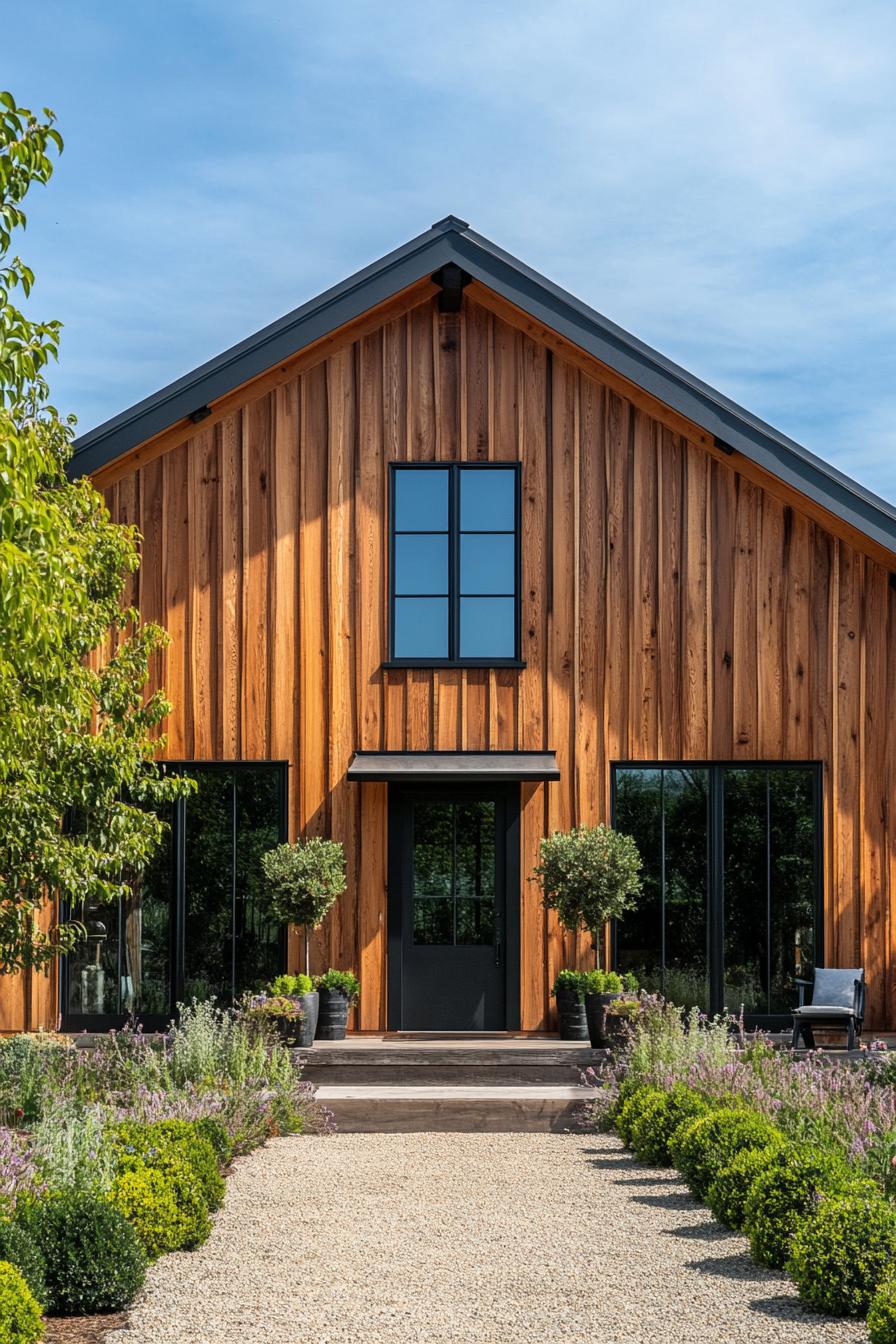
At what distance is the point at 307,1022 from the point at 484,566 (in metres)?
4.32

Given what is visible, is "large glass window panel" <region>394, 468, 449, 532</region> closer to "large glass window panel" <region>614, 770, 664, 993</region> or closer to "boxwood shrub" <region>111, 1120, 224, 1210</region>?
"large glass window panel" <region>614, 770, 664, 993</region>

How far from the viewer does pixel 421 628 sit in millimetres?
13594

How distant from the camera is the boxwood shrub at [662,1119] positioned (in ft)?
28.5

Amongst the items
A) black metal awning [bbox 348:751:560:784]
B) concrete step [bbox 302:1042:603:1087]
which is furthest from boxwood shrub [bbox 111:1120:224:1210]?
black metal awning [bbox 348:751:560:784]

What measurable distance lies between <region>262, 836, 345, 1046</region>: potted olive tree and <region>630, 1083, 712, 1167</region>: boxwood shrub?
387 centimetres

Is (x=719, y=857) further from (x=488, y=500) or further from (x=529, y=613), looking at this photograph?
(x=488, y=500)

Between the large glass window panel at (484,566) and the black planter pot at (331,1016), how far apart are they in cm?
374

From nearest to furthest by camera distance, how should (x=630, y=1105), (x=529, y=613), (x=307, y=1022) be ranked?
(x=630, y=1105)
(x=307, y=1022)
(x=529, y=613)

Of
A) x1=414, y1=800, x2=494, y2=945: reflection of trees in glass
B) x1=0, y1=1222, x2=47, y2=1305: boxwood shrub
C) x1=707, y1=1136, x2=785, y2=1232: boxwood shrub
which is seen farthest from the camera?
x1=414, y1=800, x2=494, y2=945: reflection of trees in glass

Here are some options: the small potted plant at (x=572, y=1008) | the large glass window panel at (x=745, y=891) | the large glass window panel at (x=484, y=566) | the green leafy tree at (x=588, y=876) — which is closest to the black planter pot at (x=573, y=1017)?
the small potted plant at (x=572, y=1008)

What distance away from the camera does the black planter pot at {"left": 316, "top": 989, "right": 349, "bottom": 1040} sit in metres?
12.5

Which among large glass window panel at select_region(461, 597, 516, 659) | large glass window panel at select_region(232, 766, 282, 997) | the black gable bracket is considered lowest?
large glass window panel at select_region(232, 766, 282, 997)

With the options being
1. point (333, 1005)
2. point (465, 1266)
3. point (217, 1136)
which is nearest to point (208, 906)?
point (333, 1005)

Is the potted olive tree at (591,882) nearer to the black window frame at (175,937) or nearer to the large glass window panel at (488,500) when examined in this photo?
the black window frame at (175,937)
